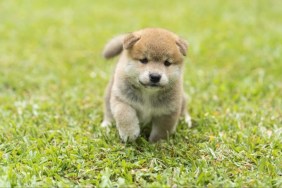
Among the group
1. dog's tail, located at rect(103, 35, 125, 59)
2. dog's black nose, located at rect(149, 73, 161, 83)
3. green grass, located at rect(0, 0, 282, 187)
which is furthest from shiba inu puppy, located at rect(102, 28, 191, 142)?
dog's tail, located at rect(103, 35, 125, 59)

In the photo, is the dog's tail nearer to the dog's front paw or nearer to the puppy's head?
the puppy's head

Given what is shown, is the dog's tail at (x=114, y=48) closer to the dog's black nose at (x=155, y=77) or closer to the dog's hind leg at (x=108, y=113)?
the dog's hind leg at (x=108, y=113)

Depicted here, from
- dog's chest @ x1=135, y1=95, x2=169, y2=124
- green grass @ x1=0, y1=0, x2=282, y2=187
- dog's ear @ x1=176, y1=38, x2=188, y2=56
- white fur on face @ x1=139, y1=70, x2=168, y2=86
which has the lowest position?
green grass @ x1=0, y1=0, x2=282, y2=187

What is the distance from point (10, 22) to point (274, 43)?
580 centimetres

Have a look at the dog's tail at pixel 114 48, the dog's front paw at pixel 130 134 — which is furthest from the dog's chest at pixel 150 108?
the dog's tail at pixel 114 48

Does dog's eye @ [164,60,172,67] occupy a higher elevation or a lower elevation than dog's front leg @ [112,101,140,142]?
higher

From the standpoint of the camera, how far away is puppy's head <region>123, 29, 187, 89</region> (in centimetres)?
497

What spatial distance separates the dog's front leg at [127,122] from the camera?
522 cm

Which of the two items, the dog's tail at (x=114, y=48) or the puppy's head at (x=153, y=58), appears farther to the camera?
the dog's tail at (x=114, y=48)

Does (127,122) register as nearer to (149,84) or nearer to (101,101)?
(149,84)

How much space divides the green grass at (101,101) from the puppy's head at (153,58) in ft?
2.50

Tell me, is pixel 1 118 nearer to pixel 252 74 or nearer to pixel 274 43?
pixel 252 74

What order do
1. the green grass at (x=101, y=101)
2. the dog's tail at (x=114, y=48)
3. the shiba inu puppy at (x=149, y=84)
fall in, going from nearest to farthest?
the green grass at (x=101, y=101)
the shiba inu puppy at (x=149, y=84)
the dog's tail at (x=114, y=48)

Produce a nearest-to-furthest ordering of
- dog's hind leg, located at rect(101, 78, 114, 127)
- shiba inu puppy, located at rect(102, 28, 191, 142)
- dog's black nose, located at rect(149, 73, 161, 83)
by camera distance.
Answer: dog's black nose, located at rect(149, 73, 161, 83)
shiba inu puppy, located at rect(102, 28, 191, 142)
dog's hind leg, located at rect(101, 78, 114, 127)
